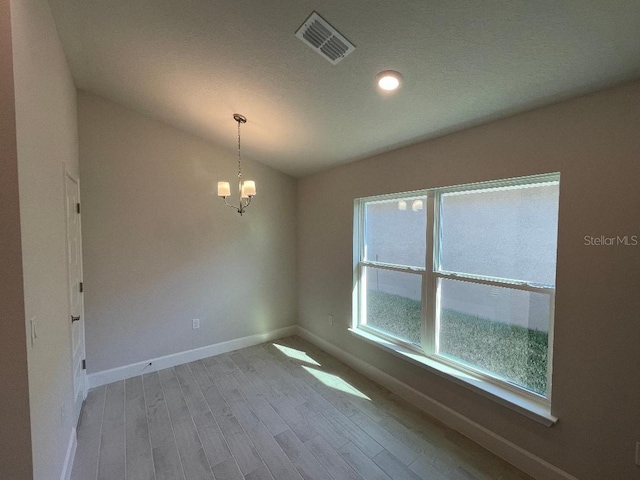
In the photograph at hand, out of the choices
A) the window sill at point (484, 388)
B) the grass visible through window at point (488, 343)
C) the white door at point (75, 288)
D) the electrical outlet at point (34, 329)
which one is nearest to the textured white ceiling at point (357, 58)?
the white door at point (75, 288)

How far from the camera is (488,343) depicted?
2154 mm

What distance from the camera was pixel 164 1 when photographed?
1492 mm

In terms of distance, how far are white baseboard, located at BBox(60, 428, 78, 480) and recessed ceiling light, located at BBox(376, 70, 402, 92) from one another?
10.3 ft

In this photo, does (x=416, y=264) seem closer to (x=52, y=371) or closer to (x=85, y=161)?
(x=52, y=371)

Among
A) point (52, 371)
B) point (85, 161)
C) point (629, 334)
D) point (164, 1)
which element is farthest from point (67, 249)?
point (629, 334)

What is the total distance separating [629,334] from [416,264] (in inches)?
55.7

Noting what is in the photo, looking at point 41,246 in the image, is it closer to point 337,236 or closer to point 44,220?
point 44,220

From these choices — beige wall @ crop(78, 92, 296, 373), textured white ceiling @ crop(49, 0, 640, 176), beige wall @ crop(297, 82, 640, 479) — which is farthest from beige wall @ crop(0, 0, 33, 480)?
beige wall @ crop(297, 82, 640, 479)

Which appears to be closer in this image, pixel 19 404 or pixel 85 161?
pixel 19 404

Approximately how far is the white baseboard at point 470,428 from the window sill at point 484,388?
0.89 feet

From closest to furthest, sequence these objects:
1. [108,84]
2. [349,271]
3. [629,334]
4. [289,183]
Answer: [629,334] < [108,84] < [349,271] < [289,183]

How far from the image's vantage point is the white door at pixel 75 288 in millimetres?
2186

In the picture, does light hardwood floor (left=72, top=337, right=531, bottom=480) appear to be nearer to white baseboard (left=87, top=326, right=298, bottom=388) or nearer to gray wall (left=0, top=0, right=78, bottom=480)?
white baseboard (left=87, top=326, right=298, bottom=388)

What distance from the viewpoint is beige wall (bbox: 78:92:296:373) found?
2.83 m
